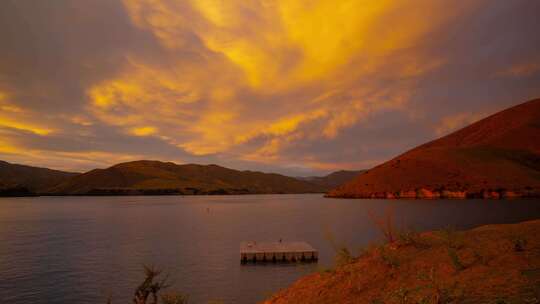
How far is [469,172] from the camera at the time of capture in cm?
14825

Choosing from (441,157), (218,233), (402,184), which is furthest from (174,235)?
(441,157)

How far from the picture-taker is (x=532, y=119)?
187625mm

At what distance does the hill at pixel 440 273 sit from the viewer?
883 centimetres

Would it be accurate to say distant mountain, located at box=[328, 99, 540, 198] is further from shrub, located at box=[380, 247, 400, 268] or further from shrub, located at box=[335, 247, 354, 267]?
shrub, located at box=[380, 247, 400, 268]

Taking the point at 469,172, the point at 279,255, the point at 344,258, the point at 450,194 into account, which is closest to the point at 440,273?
the point at 344,258

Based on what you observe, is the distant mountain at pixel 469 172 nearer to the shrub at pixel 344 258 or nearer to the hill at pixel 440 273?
the hill at pixel 440 273

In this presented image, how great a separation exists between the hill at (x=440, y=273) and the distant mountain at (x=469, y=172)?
141611mm

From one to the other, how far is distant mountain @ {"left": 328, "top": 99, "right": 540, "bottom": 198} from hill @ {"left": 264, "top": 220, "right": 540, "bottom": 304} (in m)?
142

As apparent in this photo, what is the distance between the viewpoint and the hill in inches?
348

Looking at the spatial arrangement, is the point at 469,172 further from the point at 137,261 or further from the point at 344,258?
Result: the point at 344,258

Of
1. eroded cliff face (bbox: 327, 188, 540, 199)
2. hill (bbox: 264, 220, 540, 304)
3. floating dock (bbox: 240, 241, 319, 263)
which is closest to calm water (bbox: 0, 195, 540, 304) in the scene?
floating dock (bbox: 240, 241, 319, 263)

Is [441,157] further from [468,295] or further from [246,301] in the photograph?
[468,295]

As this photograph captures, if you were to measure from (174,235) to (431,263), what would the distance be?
170 ft

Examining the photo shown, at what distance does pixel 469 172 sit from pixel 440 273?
15622 cm
